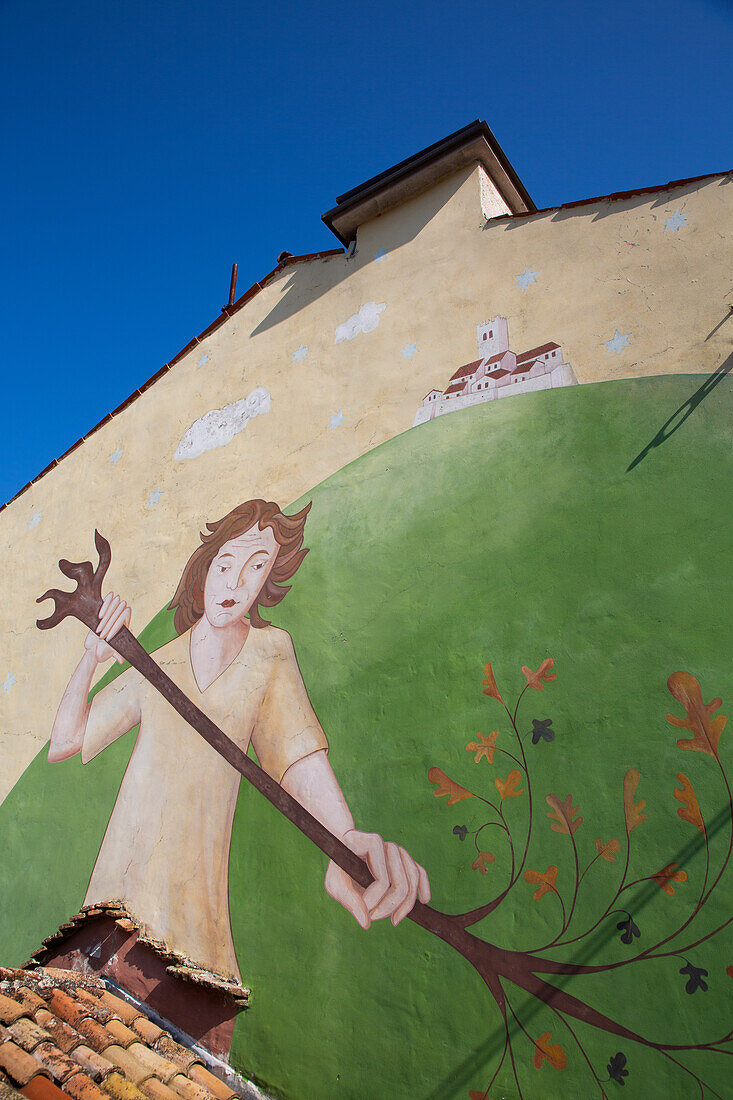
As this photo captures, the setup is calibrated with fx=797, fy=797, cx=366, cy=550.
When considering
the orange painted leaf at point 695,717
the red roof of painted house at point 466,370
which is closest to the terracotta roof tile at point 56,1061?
the orange painted leaf at point 695,717

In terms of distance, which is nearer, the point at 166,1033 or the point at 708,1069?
the point at 708,1069

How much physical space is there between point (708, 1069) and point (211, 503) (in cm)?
462

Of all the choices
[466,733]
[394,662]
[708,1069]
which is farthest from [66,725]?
[708,1069]

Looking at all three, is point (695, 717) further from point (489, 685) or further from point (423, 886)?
point (423, 886)

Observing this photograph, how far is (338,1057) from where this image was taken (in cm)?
376

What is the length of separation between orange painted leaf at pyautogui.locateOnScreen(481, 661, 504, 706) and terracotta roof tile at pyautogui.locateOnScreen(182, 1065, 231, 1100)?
7.66ft

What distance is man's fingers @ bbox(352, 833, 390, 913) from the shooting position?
3986 mm

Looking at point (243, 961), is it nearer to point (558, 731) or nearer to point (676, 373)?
point (558, 731)

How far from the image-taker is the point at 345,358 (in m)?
5.87

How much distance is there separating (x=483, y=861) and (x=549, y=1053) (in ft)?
2.58

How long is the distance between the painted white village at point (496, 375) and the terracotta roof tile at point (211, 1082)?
12.5 ft

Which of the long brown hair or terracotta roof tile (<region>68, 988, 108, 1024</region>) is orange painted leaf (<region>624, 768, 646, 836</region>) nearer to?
the long brown hair

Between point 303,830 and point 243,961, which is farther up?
point 303,830

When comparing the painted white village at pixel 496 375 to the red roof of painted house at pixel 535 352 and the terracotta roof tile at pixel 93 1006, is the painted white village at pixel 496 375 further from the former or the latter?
the terracotta roof tile at pixel 93 1006
